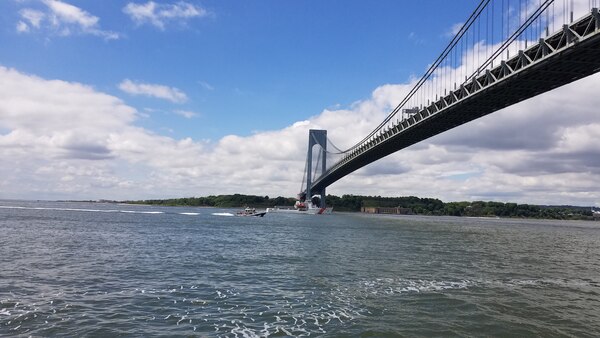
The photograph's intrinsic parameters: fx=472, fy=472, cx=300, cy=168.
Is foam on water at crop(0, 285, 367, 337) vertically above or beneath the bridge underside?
beneath

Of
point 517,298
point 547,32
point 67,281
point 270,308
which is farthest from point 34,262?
point 547,32

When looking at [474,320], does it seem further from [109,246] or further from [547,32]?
[547,32]

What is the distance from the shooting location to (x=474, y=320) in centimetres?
1098

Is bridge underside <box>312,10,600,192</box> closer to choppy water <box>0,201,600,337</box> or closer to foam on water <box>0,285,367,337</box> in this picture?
choppy water <box>0,201,600,337</box>

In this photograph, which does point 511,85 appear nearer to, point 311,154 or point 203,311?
point 203,311

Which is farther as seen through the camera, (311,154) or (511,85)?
(311,154)

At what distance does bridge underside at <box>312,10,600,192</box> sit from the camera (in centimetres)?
2729

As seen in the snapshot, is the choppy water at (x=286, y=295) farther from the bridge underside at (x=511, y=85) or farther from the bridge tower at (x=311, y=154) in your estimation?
the bridge tower at (x=311, y=154)

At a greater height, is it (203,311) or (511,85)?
(511,85)

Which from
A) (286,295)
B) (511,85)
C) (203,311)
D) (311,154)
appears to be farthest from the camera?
(311,154)

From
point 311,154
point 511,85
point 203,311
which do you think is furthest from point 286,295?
point 311,154

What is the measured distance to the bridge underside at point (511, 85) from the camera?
27.3 metres

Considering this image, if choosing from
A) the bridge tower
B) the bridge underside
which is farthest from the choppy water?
the bridge tower

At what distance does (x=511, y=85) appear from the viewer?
35781 mm
